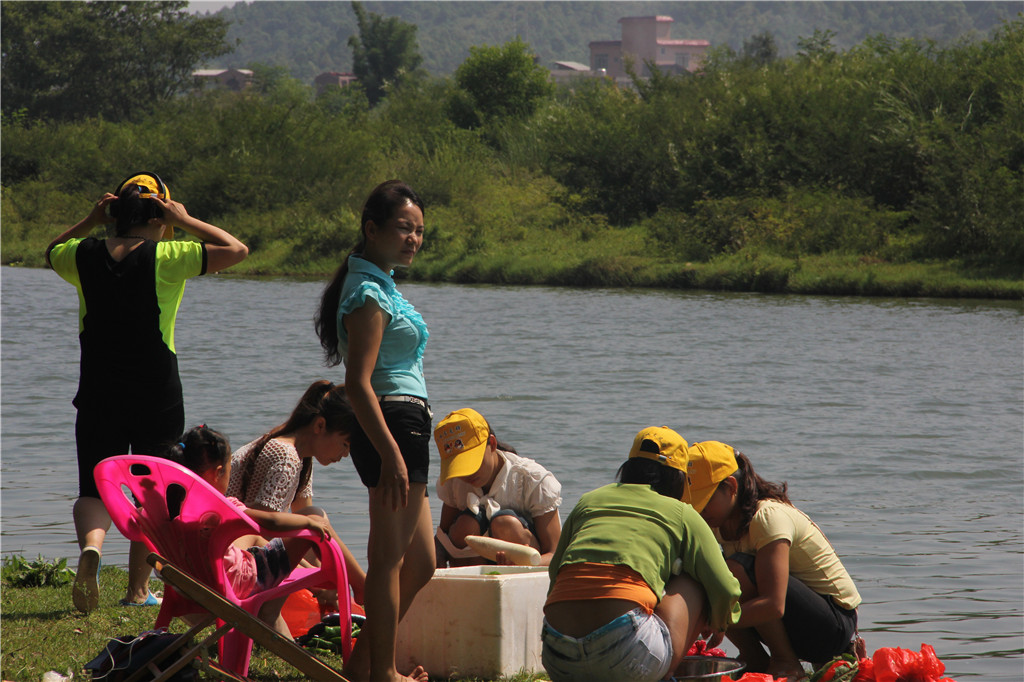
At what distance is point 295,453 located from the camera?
4344 mm

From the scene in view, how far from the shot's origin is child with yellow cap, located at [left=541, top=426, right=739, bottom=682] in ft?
11.0

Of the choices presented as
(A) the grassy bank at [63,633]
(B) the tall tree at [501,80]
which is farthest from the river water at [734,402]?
(B) the tall tree at [501,80]

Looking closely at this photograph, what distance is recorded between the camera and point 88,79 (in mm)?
62438

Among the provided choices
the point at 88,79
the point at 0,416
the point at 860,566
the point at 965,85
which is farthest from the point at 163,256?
the point at 88,79

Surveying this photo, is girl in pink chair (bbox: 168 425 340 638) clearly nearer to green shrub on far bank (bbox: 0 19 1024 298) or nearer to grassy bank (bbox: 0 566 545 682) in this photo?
grassy bank (bbox: 0 566 545 682)

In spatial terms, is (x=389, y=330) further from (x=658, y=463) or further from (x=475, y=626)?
(x=475, y=626)

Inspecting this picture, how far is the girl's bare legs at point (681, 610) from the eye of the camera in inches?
137

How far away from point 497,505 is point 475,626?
0.85 metres

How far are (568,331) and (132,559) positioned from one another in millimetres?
16424

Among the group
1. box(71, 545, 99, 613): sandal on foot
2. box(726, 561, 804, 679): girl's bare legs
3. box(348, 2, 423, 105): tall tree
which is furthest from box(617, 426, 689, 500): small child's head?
box(348, 2, 423, 105): tall tree

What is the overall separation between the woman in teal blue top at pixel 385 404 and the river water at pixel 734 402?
1221 millimetres

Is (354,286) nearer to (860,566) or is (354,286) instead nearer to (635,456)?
(635,456)

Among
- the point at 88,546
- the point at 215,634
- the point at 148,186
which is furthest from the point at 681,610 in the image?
the point at 148,186

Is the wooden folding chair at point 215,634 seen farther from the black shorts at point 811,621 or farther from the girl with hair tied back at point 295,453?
the black shorts at point 811,621
